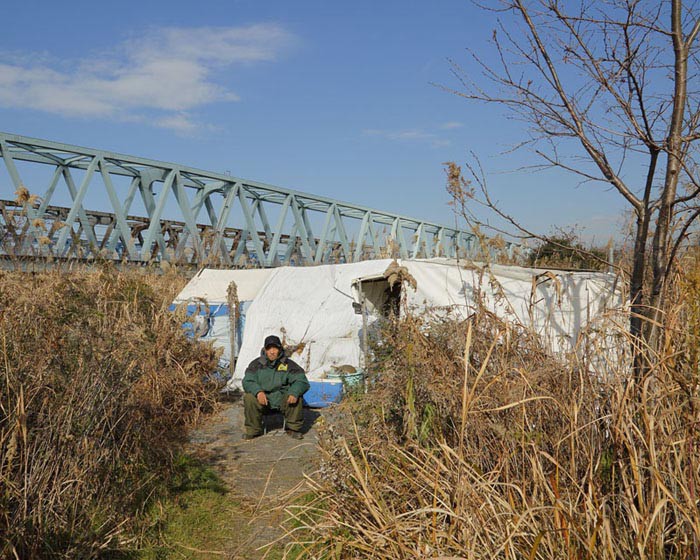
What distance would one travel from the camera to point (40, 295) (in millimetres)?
4668

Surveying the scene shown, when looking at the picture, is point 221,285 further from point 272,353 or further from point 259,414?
point 259,414

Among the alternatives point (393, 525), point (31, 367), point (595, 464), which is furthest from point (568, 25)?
point (31, 367)

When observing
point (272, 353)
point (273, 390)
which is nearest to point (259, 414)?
point (273, 390)

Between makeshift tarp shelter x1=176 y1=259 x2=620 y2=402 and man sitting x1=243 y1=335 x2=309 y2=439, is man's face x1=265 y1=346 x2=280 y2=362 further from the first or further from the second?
makeshift tarp shelter x1=176 y1=259 x2=620 y2=402

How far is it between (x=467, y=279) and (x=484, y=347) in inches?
123

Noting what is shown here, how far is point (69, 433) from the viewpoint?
126 inches

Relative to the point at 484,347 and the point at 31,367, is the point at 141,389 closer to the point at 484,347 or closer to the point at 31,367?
the point at 31,367

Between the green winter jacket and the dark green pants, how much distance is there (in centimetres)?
7

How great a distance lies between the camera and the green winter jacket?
623 centimetres

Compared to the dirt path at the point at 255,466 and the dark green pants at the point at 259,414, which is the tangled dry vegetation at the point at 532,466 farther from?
the dark green pants at the point at 259,414

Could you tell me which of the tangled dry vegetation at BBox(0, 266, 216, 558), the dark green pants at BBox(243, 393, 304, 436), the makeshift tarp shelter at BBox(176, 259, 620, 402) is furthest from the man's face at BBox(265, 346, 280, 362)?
the tangled dry vegetation at BBox(0, 266, 216, 558)

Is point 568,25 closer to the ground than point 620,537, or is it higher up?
higher up

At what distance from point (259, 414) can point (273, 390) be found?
1.03 feet

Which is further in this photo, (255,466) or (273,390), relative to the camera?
(273,390)
